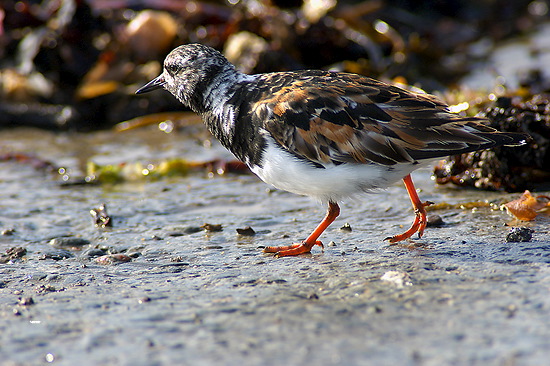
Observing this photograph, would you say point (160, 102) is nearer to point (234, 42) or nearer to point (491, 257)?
point (234, 42)

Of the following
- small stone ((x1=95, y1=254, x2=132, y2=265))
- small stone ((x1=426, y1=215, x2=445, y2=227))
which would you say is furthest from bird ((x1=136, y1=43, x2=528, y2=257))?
small stone ((x1=95, y1=254, x2=132, y2=265))

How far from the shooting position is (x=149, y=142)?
6.74 metres

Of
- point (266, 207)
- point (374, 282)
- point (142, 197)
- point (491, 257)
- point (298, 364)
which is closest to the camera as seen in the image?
point (298, 364)

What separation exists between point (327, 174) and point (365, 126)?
1.12 feet

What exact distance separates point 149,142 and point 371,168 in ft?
Result: 11.9

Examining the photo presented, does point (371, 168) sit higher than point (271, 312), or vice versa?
point (371, 168)

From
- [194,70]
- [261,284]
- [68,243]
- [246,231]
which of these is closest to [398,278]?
[261,284]

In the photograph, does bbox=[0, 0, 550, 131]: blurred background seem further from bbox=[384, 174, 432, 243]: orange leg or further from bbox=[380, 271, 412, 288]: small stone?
bbox=[380, 271, 412, 288]: small stone

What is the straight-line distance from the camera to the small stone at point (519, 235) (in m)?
3.49

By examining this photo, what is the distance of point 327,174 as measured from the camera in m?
3.66

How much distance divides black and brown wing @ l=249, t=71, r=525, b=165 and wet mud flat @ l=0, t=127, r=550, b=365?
0.55 m

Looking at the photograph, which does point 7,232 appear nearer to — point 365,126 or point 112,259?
point 112,259

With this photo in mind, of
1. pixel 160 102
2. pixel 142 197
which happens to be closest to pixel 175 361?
pixel 142 197

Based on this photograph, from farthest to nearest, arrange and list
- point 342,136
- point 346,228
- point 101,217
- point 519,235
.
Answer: point 101,217
point 346,228
point 342,136
point 519,235
